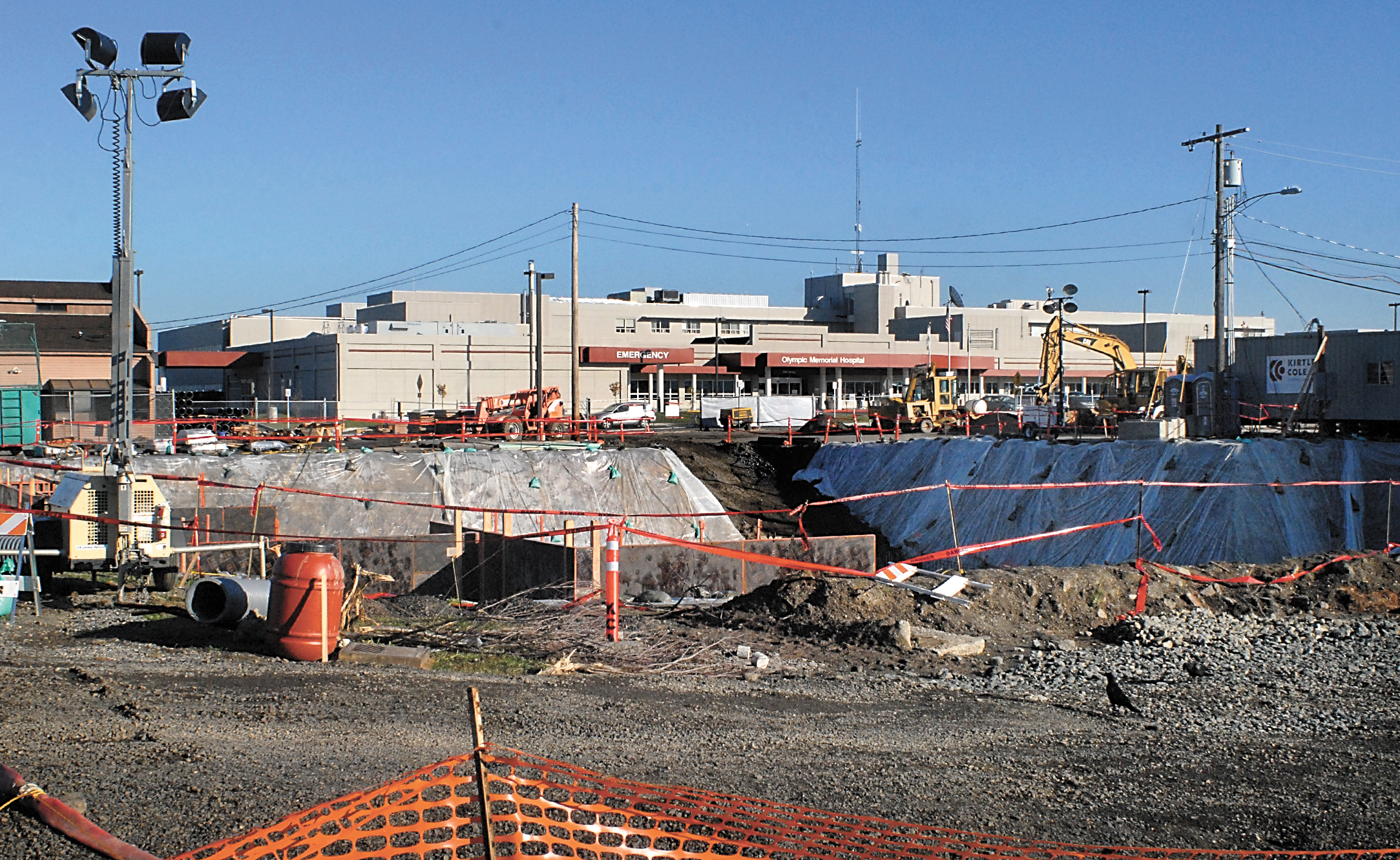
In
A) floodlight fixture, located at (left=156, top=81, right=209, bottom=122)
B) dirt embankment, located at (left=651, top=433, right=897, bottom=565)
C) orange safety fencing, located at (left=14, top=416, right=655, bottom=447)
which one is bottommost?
dirt embankment, located at (left=651, top=433, right=897, bottom=565)

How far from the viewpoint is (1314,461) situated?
83.1 ft

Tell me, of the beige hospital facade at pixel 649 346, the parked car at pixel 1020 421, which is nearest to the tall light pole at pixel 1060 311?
the parked car at pixel 1020 421

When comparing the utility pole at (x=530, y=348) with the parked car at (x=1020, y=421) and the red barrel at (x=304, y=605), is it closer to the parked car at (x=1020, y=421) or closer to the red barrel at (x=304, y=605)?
the parked car at (x=1020, y=421)

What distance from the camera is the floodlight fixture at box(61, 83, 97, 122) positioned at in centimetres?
1434

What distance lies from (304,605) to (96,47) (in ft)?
28.3

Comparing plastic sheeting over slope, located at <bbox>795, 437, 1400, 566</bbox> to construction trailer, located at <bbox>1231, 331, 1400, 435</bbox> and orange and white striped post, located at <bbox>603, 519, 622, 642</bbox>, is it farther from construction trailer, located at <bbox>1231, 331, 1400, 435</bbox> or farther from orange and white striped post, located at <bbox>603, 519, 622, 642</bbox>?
orange and white striped post, located at <bbox>603, 519, 622, 642</bbox>

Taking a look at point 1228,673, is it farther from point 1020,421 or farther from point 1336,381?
point 1020,421

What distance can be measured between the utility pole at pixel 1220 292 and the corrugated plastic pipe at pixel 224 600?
27.1 metres

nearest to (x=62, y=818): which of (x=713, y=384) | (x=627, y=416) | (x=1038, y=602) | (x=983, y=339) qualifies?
(x=1038, y=602)

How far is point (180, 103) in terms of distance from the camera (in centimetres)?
1450

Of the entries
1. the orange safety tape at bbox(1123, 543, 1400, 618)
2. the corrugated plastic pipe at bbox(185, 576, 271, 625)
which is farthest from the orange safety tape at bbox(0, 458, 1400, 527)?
the corrugated plastic pipe at bbox(185, 576, 271, 625)

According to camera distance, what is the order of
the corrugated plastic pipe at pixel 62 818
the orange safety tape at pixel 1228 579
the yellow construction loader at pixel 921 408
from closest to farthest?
the corrugated plastic pipe at pixel 62 818, the orange safety tape at pixel 1228 579, the yellow construction loader at pixel 921 408

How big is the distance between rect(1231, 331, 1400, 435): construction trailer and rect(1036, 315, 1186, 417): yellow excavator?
25.3ft

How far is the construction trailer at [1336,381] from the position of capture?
31141 millimetres
